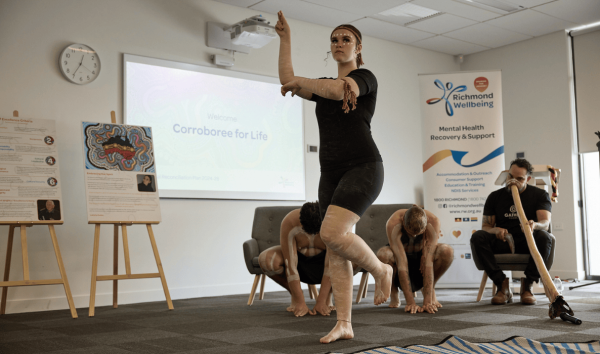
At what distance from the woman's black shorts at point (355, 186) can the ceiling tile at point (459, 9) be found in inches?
173

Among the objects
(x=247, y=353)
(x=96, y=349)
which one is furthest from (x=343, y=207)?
(x=96, y=349)

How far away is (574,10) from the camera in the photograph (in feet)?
21.7

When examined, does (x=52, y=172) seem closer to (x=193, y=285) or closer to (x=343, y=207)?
(x=193, y=285)

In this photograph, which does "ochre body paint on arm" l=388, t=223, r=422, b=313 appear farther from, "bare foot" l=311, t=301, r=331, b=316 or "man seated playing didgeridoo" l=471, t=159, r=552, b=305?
"man seated playing didgeridoo" l=471, t=159, r=552, b=305

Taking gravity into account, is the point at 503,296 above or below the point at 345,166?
below

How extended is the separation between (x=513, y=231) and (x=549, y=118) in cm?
352

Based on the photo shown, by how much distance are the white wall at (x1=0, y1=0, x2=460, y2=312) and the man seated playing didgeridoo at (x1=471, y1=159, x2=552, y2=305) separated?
2456 mm

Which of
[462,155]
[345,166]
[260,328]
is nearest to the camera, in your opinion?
[345,166]

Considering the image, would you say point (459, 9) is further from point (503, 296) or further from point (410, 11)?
point (503, 296)

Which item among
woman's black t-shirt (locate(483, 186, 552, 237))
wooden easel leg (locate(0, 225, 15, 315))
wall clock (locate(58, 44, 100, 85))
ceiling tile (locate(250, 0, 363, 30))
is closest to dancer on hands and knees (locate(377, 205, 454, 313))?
woman's black t-shirt (locate(483, 186, 552, 237))

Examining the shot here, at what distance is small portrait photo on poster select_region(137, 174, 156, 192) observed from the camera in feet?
15.7

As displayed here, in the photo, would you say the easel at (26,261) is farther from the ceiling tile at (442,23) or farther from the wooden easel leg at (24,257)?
the ceiling tile at (442,23)

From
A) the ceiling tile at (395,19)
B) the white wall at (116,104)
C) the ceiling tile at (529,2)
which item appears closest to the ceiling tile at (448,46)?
the ceiling tile at (395,19)

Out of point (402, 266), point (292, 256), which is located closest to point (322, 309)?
point (292, 256)
